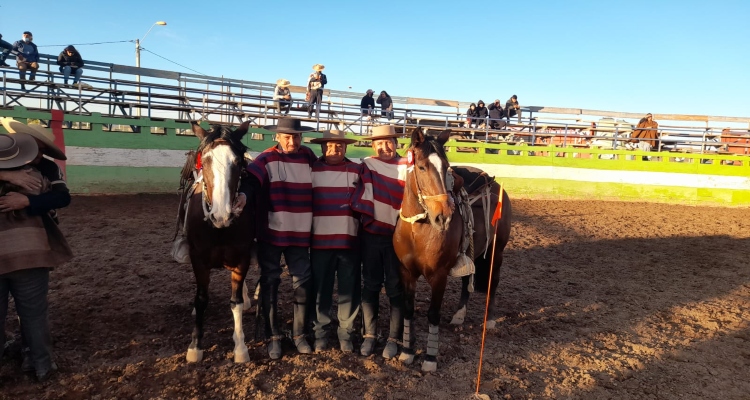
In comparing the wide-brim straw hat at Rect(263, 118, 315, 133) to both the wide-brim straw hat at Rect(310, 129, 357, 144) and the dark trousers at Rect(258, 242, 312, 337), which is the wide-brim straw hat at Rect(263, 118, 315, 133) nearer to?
the wide-brim straw hat at Rect(310, 129, 357, 144)

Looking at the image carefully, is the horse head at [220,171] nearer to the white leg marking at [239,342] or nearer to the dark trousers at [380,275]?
the white leg marking at [239,342]

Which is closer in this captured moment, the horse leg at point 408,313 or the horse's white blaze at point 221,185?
the horse's white blaze at point 221,185

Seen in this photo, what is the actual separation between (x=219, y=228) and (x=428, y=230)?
172 centimetres

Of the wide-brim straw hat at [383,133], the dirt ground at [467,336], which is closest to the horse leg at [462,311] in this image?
the dirt ground at [467,336]

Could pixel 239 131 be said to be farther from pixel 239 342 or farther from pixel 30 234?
pixel 239 342

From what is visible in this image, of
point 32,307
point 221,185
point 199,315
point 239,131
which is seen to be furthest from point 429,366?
point 32,307

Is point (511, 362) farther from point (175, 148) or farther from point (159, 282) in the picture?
point (175, 148)

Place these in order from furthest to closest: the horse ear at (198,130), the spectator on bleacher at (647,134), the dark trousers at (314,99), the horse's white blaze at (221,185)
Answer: the spectator on bleacher at (647,134)
the dark trousers at (314,99)
the horse ear at (198,130)
the horse's white blaze at (221,185)

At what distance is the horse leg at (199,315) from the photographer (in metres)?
3.68

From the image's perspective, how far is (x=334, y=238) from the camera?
382 centimetres

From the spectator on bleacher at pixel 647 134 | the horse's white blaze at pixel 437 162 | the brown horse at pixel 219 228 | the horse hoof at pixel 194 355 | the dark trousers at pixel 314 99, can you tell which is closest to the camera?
the brown horse at pixel 219 228

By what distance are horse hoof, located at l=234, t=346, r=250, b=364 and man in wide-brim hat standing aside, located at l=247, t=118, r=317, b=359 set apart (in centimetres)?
20

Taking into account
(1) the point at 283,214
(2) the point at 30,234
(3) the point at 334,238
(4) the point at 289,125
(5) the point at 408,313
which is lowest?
(5) the point at 408,313

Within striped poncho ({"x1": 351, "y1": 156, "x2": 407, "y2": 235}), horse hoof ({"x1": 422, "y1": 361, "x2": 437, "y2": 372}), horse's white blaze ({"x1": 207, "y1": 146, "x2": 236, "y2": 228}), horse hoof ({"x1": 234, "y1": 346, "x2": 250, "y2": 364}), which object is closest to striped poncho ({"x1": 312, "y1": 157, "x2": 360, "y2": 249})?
striped poncho ({"x1": 351, "y1": 156, "x2": 407, "y2": 235})
